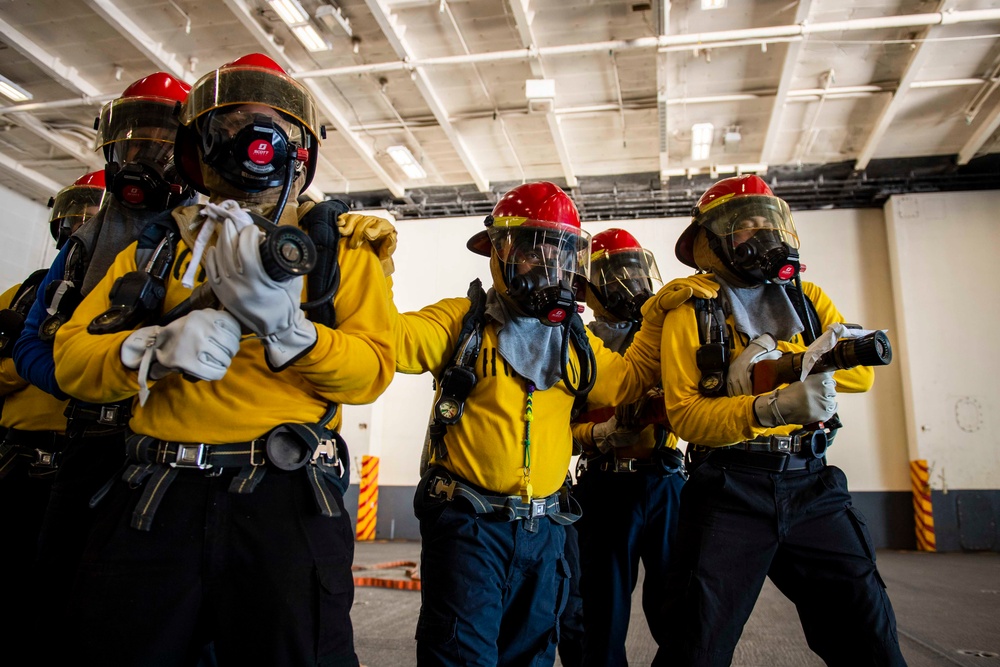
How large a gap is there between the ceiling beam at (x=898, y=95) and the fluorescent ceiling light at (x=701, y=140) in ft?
6.71

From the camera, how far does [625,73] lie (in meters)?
7.93

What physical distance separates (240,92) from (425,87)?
6.67m

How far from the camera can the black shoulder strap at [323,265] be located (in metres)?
1.49

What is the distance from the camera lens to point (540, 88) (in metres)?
7.69

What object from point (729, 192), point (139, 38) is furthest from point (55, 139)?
point (729, 192)

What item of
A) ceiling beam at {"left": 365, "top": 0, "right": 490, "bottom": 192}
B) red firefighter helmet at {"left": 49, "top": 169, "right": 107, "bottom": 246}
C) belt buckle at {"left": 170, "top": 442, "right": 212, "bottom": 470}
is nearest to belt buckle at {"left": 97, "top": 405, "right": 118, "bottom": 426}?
belt buckle at {"left": 170, "top": 442, "right": 212, "bottom": 470}

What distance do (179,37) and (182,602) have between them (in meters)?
7.84

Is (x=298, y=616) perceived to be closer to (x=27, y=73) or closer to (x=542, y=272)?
(x=542, y=272)

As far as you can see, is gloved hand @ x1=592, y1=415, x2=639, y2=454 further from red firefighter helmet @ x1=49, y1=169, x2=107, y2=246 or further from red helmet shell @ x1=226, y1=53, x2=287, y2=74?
red firefighter helmet @ x1=49, y1=169, x2=107, y2=246

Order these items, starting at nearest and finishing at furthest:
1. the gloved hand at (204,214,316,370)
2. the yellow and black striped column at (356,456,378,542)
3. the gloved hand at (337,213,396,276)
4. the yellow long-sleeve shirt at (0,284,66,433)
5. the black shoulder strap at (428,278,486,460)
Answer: the gloved hand at (204,214,316,370), the gloved hand at (337,213,396,276), the black shoulder strap at (428,278,486,460), the yellow long-sleeve shirt at (0,284,66,433), the yellow and black striped column at (356,456,378,542)

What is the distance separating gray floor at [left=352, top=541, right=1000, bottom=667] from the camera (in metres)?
3.51

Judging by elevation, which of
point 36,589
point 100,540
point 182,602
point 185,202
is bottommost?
point 36,589

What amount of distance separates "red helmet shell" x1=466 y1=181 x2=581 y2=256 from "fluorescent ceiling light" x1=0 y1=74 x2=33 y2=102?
27.3 ft

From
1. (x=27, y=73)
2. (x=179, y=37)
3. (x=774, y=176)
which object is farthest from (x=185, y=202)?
(x=774, y=176)
